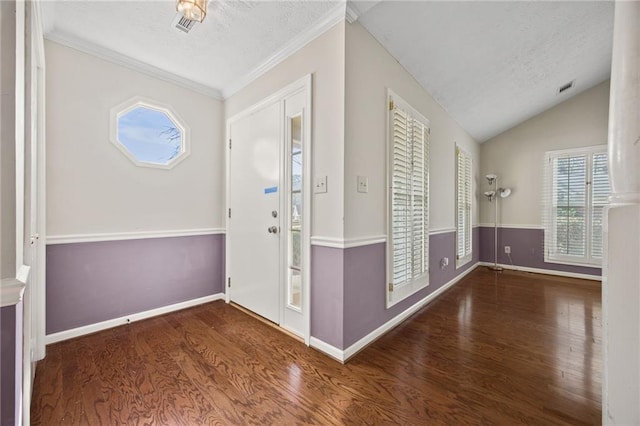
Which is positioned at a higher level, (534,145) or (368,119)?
(534,145)

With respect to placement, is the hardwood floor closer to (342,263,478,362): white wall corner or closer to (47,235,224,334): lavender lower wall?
(342,263,478,362): white wall corner

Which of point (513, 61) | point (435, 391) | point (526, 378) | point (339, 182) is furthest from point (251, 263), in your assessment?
point (513, 61)

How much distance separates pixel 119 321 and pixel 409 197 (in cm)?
288

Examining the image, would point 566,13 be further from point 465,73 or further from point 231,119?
point 231,119

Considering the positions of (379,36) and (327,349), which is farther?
(379,36)

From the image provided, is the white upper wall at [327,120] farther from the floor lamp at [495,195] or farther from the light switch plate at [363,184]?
the floor lamp at [495,195]

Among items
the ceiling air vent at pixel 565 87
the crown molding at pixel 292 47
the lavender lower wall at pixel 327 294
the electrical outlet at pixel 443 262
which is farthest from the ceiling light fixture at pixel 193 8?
the ceiling air vent at pixel 565 87

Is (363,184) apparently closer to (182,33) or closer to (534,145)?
(182,33)

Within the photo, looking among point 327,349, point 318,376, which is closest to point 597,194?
point 327,349

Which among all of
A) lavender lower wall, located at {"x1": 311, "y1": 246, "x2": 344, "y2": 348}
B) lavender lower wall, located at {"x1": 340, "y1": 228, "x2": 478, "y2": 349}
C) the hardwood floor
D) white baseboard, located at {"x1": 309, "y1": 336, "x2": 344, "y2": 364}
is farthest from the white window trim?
white baseboard, located at {"x1": 309, "y1": 336, "x2": 344, "y2": 364}

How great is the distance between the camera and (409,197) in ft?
8.29

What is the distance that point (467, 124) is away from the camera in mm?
4062

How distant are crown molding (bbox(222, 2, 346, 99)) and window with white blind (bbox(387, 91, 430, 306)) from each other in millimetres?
743

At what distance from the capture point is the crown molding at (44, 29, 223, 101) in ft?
6.63
